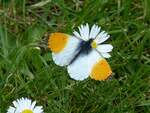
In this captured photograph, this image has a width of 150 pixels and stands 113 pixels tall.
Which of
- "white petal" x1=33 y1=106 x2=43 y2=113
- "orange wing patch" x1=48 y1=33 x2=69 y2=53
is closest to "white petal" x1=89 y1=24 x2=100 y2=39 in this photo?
"orange wing patch" x1=48 y1=33 x2=69 y2=53

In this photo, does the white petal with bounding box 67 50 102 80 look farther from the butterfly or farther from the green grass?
the green grass

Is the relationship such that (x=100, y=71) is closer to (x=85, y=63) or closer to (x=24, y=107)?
(x=85, y=63)

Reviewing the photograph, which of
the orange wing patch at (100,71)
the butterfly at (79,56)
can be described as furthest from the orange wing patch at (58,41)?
the orange wing patch at (100,71)

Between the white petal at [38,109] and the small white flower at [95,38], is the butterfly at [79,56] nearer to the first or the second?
the small white flower at [95,38]

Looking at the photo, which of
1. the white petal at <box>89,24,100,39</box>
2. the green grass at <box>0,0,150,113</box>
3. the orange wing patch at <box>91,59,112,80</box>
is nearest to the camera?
the orange wing patch at <box>91,59,112,80</box>

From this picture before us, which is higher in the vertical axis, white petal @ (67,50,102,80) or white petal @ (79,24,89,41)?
white petal @ (79,24,89,41)

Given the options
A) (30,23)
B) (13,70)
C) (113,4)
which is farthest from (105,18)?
(13,70)

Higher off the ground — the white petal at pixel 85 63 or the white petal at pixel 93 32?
the white petal at pixel 93 32
